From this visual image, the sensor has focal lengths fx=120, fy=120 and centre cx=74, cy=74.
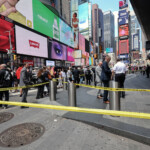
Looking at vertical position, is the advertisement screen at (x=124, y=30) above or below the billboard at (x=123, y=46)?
above

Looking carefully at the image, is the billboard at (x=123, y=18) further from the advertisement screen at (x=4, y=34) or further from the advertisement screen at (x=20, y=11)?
the advertisement screen at (x=4, y=34)

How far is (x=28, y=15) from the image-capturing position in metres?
23.9

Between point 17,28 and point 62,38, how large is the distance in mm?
19339

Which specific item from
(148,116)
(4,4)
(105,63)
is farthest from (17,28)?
(148,116)

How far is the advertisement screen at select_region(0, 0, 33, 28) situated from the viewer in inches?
763

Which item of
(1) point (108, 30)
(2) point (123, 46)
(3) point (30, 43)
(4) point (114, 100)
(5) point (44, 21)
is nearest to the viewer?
(4) point (114, 100)

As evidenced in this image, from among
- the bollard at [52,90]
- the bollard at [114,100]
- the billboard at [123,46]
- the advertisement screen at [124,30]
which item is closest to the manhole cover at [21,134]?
the bollard at [114,100]

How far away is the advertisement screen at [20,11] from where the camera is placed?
63.6ft

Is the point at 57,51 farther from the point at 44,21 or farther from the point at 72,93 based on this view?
the point at 72,93

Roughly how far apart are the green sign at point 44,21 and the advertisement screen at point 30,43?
246 cm

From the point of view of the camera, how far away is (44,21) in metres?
29.0

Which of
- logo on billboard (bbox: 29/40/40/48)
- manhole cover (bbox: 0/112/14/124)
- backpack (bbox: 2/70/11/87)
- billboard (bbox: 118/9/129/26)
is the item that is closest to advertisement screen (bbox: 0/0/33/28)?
logo on billboard (bbox: 29/40/40/48)

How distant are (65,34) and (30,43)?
20106 millimetres

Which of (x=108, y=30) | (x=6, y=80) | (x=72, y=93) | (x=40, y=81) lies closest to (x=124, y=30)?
(x=108, y=30)
